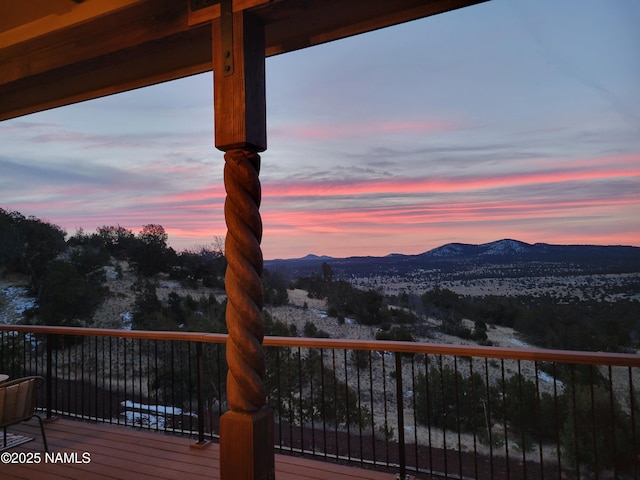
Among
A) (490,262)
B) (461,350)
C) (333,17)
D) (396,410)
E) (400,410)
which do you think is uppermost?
(333,17)

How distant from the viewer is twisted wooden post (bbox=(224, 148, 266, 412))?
2.04 metres

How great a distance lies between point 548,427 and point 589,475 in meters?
1.18

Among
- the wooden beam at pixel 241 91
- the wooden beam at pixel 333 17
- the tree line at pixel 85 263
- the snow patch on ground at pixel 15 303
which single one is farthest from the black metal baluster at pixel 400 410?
the snow patch on ground at pixel 15 303

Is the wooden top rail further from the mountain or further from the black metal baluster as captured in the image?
the mountain

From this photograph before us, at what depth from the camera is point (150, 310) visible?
15.0 metres

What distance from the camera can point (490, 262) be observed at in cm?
1154

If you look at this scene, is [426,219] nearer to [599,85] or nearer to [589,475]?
[599,85]

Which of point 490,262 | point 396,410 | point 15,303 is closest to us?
point 396,410

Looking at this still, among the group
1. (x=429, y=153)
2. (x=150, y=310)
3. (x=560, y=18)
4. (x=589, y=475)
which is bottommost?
(x=589, y=475)

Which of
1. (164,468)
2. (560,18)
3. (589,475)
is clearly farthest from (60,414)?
(560,18)

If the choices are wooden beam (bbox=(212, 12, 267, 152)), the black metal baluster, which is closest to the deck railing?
the black metal baluster

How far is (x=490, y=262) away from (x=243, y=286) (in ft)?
35.4

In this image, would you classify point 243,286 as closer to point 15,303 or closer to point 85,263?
point 15,303

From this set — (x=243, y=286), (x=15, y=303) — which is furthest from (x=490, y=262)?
(x=15, y=303)
